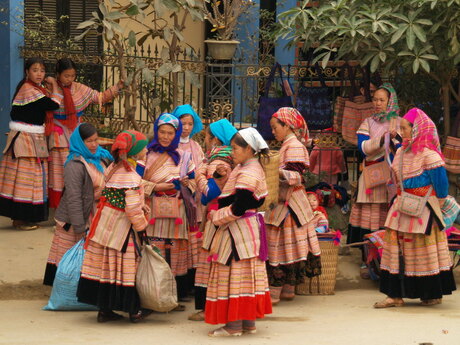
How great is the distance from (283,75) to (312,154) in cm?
94

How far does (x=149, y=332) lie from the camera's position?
306 inches

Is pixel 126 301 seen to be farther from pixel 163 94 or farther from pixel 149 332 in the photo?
pixel 163 94

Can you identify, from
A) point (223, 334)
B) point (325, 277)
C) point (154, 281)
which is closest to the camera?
point (223, 334)

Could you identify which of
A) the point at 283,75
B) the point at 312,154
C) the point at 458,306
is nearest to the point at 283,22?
the point at 283,75

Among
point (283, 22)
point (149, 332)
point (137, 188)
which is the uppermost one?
point (283, 22)

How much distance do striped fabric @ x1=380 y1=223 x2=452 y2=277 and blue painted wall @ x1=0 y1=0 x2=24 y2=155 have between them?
5045 mm

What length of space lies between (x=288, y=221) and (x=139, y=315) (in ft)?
5.48

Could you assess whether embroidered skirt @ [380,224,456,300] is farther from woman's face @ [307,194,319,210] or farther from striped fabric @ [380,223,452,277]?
woman's face @ [307,194,319,210]

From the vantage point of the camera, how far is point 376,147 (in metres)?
9.57

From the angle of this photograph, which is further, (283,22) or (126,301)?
(283,22)

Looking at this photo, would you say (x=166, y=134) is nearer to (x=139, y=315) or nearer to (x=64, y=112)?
(x=139, y=315)

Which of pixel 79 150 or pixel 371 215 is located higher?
pixel 79 150

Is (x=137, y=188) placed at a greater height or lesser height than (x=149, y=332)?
greater

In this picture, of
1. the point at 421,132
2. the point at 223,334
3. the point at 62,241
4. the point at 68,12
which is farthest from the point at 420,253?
the point at 68,12
